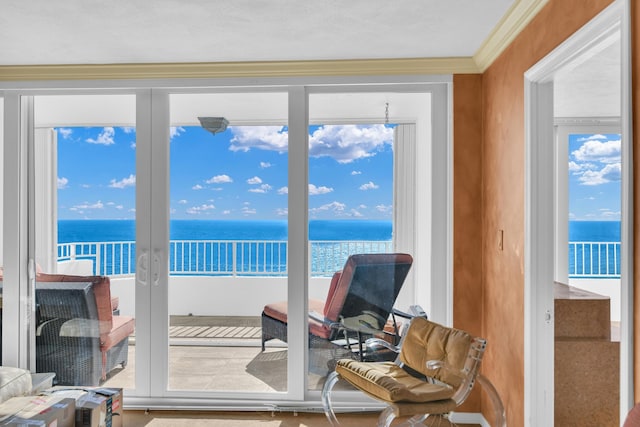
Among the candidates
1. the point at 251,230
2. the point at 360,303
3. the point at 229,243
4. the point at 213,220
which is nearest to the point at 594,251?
the point at 360,303

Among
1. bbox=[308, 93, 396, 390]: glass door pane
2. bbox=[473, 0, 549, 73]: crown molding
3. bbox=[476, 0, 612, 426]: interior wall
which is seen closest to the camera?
bbox=[473, 0, 549, 73]: crown molding

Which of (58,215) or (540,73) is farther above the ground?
(540,73)

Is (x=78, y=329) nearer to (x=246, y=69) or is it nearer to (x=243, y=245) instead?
(x=243, y=245)

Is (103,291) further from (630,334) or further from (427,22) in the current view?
(630,334)

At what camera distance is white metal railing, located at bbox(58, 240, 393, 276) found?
3.53 meters

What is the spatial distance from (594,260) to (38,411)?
6.00 m

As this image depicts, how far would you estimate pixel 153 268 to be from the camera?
3.58 metres

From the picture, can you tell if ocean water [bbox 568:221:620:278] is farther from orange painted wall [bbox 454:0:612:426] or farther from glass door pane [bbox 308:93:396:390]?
glass door pane [bbox 308:93:396:390]

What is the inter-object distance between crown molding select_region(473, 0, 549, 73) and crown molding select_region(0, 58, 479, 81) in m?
A: 0.19

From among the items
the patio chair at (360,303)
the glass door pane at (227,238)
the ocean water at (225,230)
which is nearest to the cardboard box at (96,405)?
the glass door pane at (227,238)

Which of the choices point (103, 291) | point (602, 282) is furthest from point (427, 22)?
point (602, 282)

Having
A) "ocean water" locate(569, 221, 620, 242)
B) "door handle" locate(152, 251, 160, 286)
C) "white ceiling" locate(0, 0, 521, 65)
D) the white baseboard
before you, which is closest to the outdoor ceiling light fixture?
"white ceiling" locate(0, 0, 521, 65)

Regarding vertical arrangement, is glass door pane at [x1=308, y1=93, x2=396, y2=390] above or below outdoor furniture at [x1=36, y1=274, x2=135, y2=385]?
above

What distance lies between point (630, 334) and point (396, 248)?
→ 1977 millimetres
